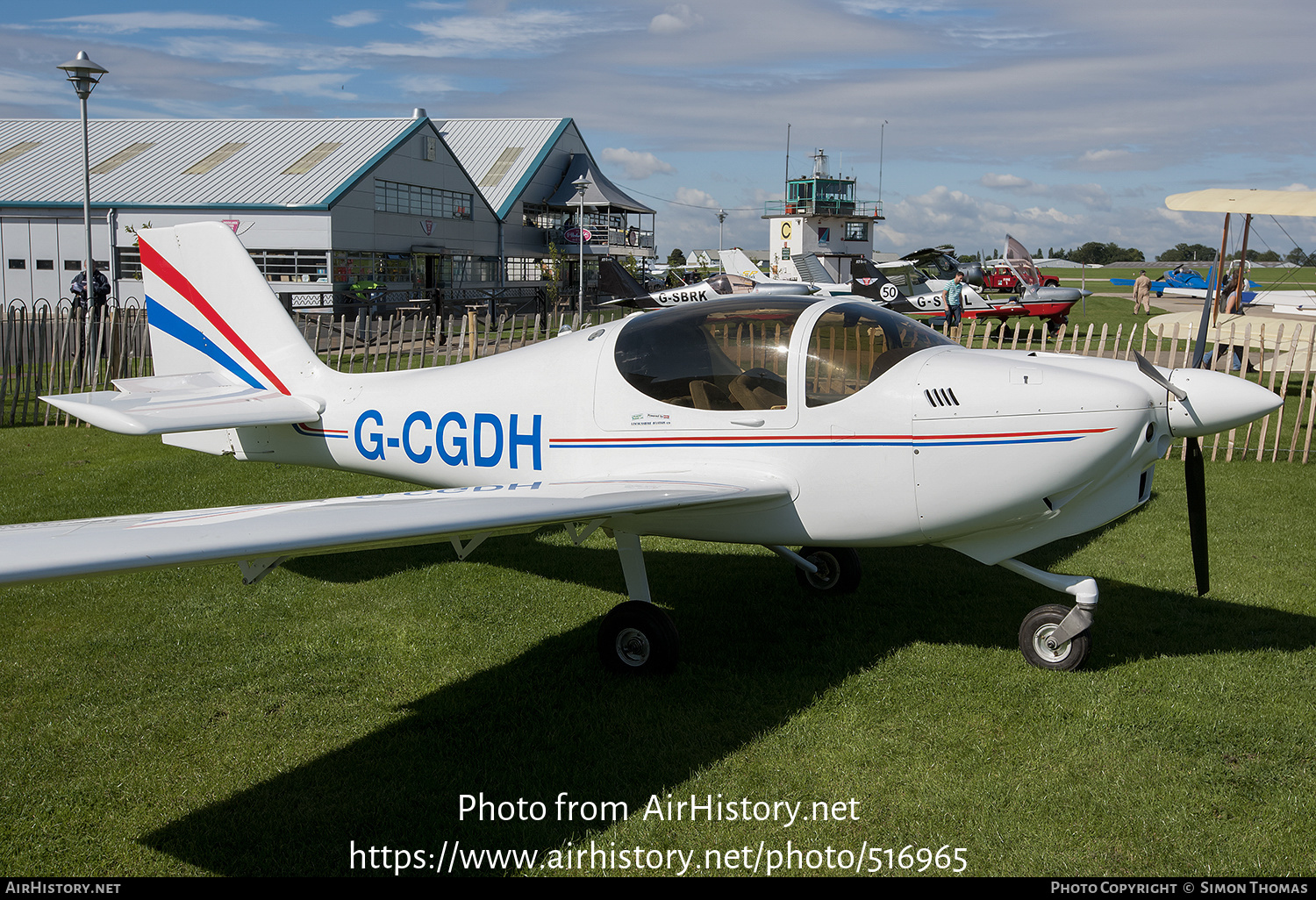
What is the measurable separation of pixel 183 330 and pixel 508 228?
40390 millimetres

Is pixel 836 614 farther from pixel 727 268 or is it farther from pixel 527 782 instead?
pixel 727 268

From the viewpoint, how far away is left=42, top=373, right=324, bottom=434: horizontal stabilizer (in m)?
5.53

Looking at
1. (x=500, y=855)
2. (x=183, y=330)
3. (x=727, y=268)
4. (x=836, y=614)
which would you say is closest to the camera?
(x=500, y=855)

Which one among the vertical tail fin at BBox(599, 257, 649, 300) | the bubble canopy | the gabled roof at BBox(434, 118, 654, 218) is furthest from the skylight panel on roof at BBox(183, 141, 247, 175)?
the bubble canopy

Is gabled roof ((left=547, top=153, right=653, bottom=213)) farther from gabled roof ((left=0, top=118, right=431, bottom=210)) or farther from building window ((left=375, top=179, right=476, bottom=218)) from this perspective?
gabled roof ((left=0, top=118, right=431, bottom=210))

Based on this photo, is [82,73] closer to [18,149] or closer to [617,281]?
[617,281]

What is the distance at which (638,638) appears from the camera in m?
5.14

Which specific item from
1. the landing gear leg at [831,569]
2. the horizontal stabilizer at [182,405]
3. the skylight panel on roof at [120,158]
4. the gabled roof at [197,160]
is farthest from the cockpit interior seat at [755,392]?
the skylight panel on roof at [120,158]

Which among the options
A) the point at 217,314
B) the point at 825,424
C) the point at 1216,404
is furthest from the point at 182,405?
the point at 1216,404

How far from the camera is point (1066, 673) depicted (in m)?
5.05

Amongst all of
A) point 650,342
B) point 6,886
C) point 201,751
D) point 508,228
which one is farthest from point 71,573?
point 508,228

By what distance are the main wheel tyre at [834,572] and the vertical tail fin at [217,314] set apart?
3.93 metres

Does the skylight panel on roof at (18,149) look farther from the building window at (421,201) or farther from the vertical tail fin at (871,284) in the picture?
the vertical tail fin at (871,284)

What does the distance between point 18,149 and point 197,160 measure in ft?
25.7
